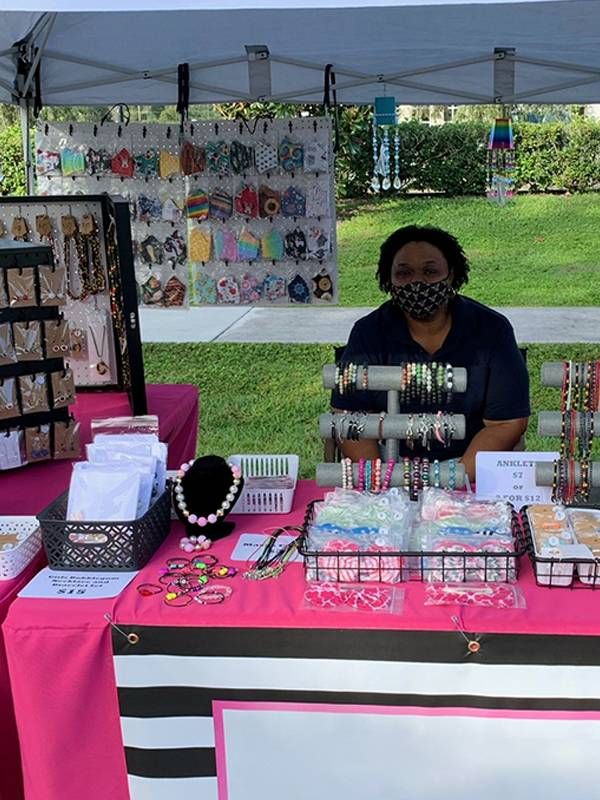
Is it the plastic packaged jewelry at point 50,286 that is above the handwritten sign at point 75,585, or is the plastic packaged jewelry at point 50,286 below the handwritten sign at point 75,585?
above

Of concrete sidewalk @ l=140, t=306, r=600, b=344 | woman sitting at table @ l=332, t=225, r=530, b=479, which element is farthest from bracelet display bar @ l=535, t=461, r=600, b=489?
concrete sidewalk @ l=140, t=306, r=600, b=344

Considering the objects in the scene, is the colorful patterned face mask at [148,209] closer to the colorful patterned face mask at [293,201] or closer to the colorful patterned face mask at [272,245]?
the colorful patterned face mask at [272,245]

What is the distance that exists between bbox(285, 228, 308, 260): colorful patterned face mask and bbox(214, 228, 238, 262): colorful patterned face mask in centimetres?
30

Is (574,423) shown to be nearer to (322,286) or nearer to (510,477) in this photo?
(510,477)

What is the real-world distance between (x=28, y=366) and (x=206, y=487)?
777mm

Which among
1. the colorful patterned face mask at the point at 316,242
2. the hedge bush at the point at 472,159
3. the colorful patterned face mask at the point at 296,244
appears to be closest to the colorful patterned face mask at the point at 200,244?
the colorful patterned face mask at the point at 296,244

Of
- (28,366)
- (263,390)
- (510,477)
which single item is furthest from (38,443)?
(263,390)

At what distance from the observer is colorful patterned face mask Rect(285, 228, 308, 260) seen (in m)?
4.80

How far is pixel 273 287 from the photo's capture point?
16.1 ft

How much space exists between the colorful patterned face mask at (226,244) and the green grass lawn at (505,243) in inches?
175

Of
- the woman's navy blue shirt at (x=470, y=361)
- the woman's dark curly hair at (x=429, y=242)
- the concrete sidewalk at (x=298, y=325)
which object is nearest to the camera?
the woman's navy blue shirt at (x=470, y=361)

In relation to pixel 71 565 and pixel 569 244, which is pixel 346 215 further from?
pixel 71 565

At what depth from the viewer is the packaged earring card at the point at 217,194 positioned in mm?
4672

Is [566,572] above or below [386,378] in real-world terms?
below
